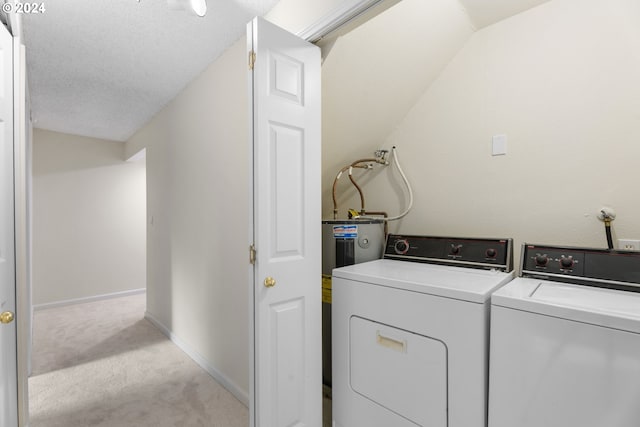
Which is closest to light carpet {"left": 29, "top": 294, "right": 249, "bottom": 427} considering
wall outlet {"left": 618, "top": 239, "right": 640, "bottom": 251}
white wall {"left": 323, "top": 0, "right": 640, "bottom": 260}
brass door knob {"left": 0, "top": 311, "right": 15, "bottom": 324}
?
brass door knob {"left": 0, "top": 311, "right": 15, "bottom": 324}

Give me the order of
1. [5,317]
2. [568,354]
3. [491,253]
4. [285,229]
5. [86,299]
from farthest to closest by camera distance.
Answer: [86,299], [491,253], [285,229], [5,317], [568,354]

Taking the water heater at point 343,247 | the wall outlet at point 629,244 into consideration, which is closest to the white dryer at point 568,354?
the wall outlet at point 629,244

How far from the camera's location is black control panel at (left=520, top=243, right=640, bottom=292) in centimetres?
118

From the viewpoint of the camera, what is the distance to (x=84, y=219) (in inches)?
173

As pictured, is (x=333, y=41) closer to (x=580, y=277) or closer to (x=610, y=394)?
(x=580, y=277)

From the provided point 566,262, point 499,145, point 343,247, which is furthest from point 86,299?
point 566,262

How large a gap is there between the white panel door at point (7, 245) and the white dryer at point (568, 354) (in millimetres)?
1719

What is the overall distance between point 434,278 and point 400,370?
414 mm

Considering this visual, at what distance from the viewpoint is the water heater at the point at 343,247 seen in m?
1.79

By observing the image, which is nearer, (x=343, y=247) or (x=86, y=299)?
(x=343, y=247)

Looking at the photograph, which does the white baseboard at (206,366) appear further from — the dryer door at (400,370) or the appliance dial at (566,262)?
the appliance dial at (566,262)

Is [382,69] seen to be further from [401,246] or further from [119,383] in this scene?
[119,383]

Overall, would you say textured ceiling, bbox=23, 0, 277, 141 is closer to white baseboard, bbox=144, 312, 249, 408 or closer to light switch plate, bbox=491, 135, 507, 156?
light switch plate, bbox=491, 135, 507, 156

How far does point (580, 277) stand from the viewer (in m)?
1.26
